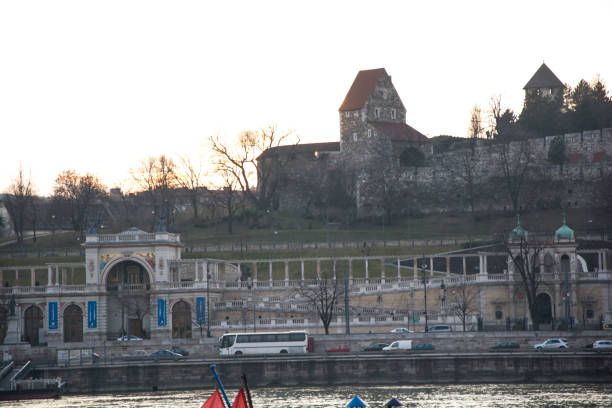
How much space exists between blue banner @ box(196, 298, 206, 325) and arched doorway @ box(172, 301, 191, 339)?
881 mm

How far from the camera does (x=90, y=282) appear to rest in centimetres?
8812

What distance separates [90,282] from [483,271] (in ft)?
93.1

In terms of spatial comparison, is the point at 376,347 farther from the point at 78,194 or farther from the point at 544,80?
the point at 544,80

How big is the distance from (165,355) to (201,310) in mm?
15083

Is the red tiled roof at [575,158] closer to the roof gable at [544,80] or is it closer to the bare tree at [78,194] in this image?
the roof gable at [544,80]

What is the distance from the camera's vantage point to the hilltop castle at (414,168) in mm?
125062

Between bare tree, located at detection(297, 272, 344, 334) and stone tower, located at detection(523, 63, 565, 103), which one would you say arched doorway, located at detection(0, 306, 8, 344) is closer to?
bare tree, located at detection(297, 272, 344, 334)

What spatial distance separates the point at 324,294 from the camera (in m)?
86.7

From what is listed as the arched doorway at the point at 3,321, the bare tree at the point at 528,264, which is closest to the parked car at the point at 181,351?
the arched doorway at the point at 3,321

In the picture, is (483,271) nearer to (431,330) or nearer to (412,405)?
(431,330)

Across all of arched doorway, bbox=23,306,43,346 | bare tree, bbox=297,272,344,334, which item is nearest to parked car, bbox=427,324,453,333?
bare tree, bbox=297,272,344,334

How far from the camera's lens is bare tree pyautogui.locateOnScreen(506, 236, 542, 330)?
79.4m

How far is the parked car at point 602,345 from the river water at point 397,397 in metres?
4.15

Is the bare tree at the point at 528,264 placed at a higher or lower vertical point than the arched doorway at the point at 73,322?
higher
